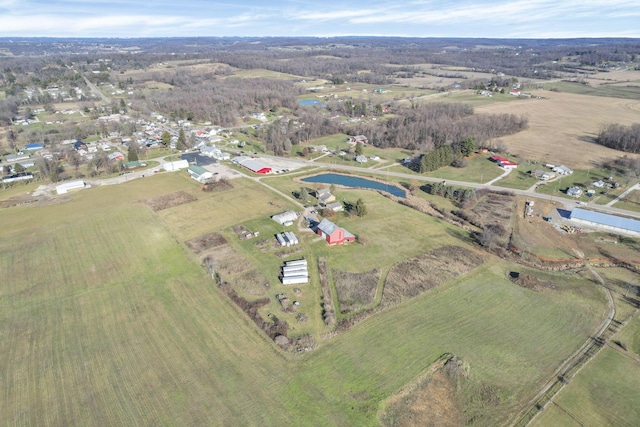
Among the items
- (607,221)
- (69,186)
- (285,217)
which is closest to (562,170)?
(607,221)

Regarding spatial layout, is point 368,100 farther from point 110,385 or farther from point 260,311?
point 110,385

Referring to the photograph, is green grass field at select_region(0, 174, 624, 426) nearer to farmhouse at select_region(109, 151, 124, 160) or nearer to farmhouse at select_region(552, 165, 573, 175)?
farmhouse at select_region(109, 151, 124, 160)

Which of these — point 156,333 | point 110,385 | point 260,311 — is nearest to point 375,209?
point 260,311

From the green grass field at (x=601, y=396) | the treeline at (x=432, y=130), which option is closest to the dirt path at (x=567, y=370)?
the green grass field at (x=601, y=396)

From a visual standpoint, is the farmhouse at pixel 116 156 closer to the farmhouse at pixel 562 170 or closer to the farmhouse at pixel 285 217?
the farmhouse at pixel 285 217

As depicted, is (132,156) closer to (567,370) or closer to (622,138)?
(567,370)

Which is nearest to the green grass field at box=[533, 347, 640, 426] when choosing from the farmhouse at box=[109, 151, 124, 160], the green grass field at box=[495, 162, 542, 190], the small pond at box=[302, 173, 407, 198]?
the small pond at box=[302, 173, 407, 198]
